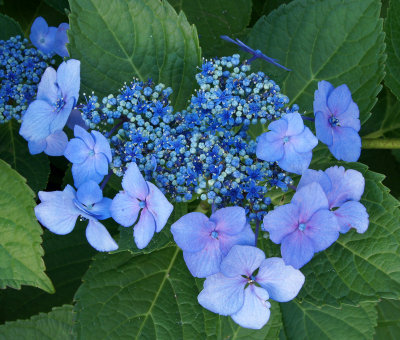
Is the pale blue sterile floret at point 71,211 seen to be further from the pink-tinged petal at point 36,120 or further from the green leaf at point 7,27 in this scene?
the green leaf at point 7,27

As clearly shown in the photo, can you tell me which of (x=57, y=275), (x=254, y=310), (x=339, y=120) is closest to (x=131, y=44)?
(x=339, y=120)

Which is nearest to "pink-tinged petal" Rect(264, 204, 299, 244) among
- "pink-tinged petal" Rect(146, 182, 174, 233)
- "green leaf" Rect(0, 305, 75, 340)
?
"pink-tinged petal" Rect(146, 182, 174, 233)

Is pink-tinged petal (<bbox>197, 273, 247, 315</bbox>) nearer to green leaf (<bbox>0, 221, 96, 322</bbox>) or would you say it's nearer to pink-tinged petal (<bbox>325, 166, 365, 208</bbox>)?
pink-tinged petal (<bbox>325, 166, 365, 208</bbox>)

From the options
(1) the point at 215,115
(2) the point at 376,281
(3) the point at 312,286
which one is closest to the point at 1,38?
(1) the point at 215,115

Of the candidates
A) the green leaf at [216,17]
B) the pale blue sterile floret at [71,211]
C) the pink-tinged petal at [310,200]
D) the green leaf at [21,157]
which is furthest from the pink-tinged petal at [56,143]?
the green leaf at [216,17]

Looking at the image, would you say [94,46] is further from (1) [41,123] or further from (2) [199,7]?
(2) [199,7]

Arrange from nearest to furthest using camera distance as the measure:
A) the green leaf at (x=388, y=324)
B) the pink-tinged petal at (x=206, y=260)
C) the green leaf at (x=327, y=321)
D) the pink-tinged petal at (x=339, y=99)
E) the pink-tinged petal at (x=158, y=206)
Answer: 1. the pink-tinged petal at (x=158, y=206)
2. the pink-tinged petal at (x=206, y=260)
3. the pink-tinged petal at (x=339, y=99)
4. the green leaf at (x=327, y=321)
5. the green leaf at (x=388, y=324)

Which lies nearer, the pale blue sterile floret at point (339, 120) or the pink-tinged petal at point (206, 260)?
the pink-tinged petal at point (206, 260)
